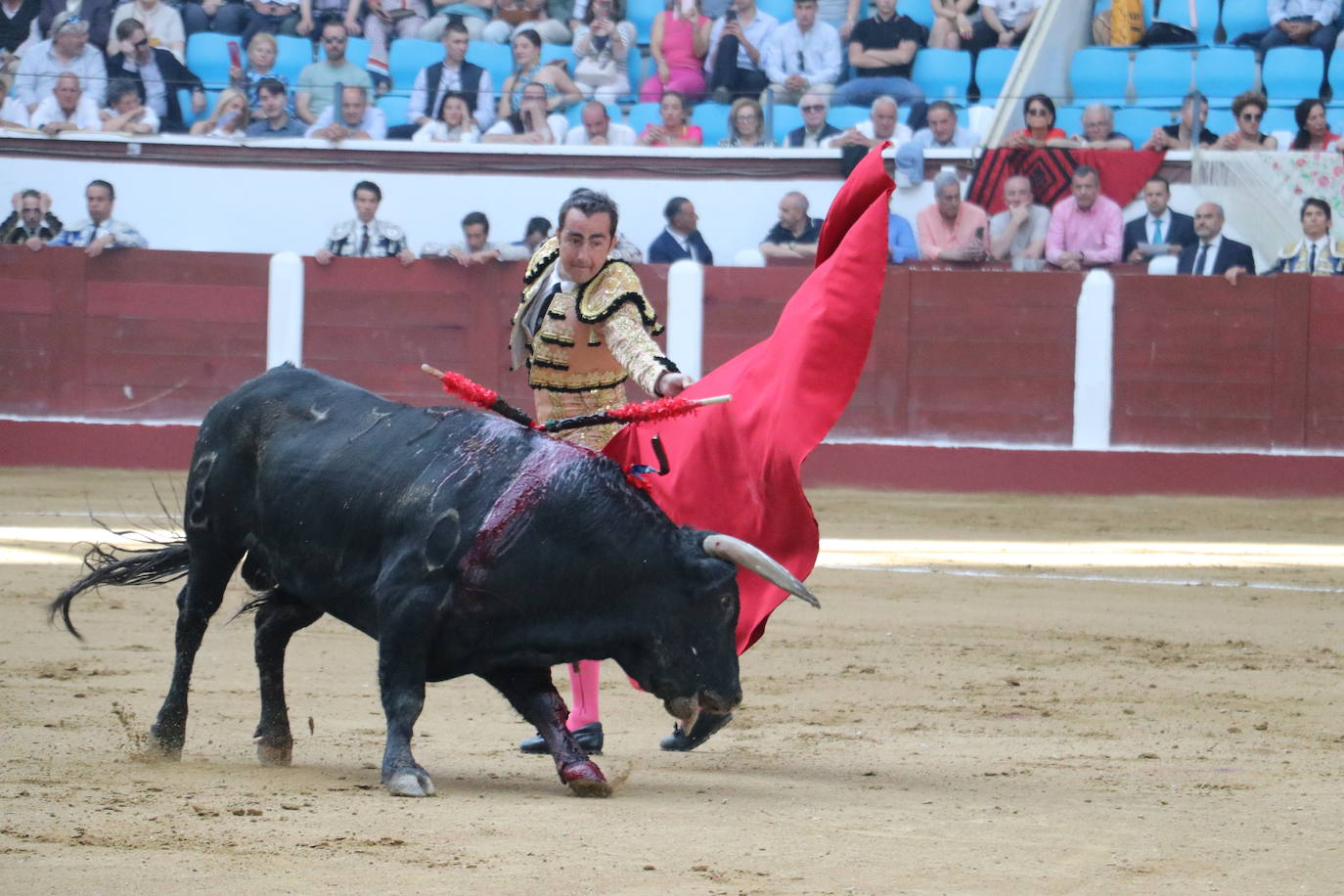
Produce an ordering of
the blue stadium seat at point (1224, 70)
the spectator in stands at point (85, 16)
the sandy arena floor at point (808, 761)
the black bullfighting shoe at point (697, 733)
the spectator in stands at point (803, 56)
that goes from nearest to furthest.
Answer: the sandy arena floor at point (808, 761) < the black bullfighting shoe at point (697, 733) < the blue stadium seat at point (1224, 70) < the spectator in stands at point (803, 56) < the spectator in stands at point (85, 16)

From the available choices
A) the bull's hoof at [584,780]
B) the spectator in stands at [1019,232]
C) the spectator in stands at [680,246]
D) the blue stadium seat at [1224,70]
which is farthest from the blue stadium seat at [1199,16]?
the bull's hoof at [584,780]

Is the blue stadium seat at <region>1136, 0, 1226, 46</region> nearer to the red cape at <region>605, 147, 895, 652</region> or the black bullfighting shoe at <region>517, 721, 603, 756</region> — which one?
the red cape at <region>605, 147, 895, 652</region>

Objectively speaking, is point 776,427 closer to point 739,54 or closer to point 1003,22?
point 739,54

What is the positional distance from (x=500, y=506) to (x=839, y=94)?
721 centimetres

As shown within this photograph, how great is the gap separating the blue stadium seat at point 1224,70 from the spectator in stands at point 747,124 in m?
2.35

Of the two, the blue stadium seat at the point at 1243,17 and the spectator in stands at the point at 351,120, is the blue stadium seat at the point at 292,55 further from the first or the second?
the blue stadium seat at the point at 1243,17

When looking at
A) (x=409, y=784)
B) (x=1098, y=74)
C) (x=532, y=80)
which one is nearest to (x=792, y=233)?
(x=532, y=80)

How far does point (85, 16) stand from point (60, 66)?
346mm

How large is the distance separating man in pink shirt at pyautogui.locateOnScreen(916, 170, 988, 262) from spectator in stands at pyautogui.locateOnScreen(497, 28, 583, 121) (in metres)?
2.26

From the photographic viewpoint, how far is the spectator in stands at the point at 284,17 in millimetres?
10711

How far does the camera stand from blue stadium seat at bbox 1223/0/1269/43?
9938mm

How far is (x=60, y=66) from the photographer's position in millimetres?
10383

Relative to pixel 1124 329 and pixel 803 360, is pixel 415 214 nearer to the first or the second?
pixel 1124 329

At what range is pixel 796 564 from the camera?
3.43 meters
